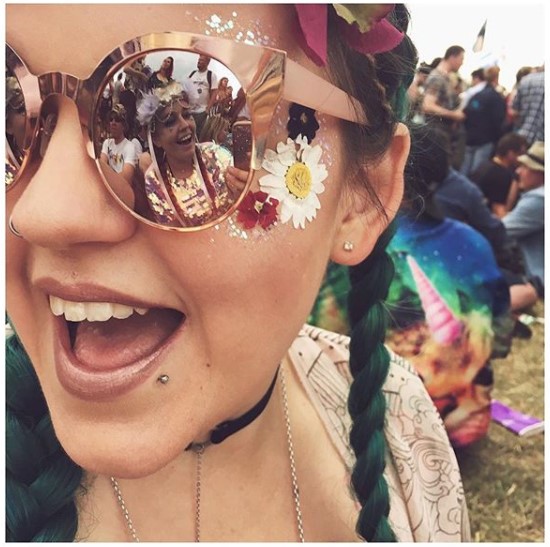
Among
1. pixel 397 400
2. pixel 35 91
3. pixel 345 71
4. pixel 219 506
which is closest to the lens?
pixel 35 91

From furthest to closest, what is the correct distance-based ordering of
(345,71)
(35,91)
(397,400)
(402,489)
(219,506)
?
1. (397,400)
2. (402,489)
3. (219,506)
4. (345,71)
5. (35,91)

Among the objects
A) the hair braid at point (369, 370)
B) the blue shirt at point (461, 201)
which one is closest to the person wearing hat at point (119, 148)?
the hair braid at point (369, 370)

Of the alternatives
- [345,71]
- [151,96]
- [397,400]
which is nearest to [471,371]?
[397,400]

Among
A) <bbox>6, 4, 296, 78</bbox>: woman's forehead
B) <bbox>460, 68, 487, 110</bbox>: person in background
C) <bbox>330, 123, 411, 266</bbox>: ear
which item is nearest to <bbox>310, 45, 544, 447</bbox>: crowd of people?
<bbox>330, 123, 411, 266</bbox>: ear

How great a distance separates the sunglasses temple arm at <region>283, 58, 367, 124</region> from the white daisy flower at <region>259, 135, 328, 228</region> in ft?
0.18

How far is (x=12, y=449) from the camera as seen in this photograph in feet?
3.09

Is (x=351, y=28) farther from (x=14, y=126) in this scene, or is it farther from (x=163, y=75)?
(x=14, y=126)

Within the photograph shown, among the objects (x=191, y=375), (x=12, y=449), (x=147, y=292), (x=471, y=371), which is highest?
(x=147, y=292)

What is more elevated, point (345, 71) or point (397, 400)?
point (345, 71)

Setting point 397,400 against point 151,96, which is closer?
point 151,96

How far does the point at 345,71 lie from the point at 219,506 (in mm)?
742

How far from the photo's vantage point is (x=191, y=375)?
830 mm

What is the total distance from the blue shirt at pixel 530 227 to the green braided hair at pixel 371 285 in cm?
332

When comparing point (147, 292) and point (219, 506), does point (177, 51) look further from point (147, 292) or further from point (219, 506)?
point (219, 506)
